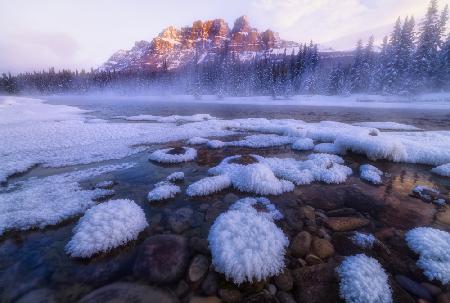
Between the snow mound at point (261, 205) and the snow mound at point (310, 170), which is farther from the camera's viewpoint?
the snow mound at point (310, 170)

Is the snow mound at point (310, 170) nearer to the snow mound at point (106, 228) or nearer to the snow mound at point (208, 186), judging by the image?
the snow mound at point (208, 186)

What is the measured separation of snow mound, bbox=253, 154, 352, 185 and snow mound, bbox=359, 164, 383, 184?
14.2 inches

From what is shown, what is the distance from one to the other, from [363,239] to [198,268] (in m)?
2.81

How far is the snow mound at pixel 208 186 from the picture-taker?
17.4ft

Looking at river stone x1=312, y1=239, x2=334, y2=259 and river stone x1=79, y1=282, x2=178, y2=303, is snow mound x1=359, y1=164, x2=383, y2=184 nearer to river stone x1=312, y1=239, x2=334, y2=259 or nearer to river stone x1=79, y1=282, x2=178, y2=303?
river stone x1=312, y1=239, x2=334, y2=259

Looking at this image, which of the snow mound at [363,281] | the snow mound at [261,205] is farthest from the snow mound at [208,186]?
the snow mound at [363,281]

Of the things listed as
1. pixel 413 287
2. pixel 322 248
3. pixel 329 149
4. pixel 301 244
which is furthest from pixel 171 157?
pixel 413 287

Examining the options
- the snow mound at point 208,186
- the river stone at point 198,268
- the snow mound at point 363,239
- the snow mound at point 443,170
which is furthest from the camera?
the snow mound at point 443,170

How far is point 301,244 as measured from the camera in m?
3.60

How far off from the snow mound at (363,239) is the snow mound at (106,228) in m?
3.74

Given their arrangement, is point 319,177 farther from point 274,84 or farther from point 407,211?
point 274,84

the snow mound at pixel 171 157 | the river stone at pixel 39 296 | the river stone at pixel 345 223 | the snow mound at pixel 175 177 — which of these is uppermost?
the snow mound at pixel 171 157

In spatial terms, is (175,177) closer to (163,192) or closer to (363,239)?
(163,192)

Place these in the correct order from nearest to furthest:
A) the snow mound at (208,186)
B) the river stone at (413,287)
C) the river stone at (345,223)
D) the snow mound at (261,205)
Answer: the river stone at (413,287) < the river stone at (345,223) < the snow mound at (261,205) < the snow mound at (208,186)
